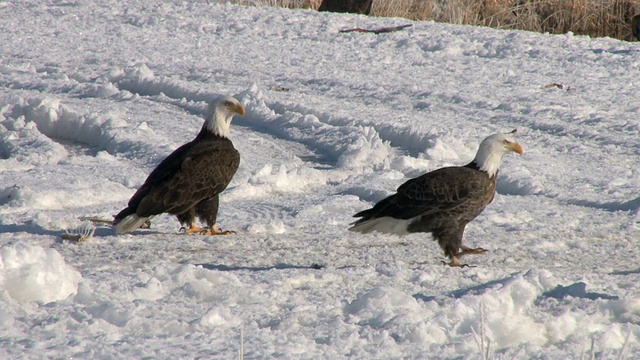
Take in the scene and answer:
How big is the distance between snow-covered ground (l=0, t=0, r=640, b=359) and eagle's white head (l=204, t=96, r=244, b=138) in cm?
64

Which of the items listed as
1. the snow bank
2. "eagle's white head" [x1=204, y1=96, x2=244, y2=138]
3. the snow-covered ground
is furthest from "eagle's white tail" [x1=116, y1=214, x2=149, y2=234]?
the snow bank

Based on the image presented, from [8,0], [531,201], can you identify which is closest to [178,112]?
[531,201]

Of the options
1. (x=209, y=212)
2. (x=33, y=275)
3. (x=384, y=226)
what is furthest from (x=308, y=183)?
(x=33, y=275)

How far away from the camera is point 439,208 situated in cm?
598

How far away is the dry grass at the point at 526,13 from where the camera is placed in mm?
16125

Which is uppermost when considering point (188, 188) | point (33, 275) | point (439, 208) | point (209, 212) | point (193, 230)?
point (33, 275)

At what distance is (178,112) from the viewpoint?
32.9ft

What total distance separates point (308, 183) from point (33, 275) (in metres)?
4.03

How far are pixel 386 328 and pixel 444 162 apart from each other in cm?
476

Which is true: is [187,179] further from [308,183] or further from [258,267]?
[308,183]

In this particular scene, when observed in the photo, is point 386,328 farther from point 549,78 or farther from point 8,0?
point 8,0

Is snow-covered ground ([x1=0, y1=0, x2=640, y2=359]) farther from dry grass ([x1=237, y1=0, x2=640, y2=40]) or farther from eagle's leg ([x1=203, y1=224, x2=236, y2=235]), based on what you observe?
dry grass ([x1=237, y1=0, x2=640, y2=40])

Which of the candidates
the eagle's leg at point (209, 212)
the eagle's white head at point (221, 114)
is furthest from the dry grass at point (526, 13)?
the eagle's leg at point (209, 212)

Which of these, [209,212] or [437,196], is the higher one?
[437,196]
